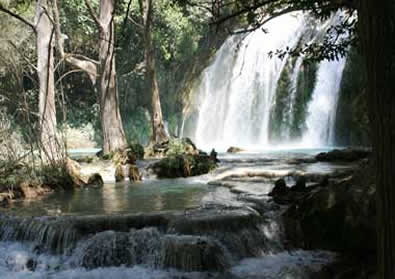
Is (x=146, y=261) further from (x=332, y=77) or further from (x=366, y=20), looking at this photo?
(x=332, y=77)

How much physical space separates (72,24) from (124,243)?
20.3 m

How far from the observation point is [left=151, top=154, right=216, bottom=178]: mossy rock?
39.3 feet

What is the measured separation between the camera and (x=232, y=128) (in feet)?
77.7

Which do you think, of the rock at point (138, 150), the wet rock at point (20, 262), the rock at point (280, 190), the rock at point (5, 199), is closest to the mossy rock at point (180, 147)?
the rock at point (138, 150)

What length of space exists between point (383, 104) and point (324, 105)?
57.7 ft

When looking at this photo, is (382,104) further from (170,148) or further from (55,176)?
(170,148)

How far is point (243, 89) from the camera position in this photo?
2311 centimetres

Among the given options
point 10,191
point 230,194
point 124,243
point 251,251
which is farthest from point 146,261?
point 10,191

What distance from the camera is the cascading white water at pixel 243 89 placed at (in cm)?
2189

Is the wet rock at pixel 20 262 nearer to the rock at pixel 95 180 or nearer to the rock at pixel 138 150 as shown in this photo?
the rock at pixel 95 180

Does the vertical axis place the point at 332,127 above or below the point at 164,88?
below

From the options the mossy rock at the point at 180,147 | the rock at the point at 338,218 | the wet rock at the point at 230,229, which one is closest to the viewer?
the rock at the point at 338,218

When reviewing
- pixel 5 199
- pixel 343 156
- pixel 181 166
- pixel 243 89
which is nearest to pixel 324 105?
pixel 243 89

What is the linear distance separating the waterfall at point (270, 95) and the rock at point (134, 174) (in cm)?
740
